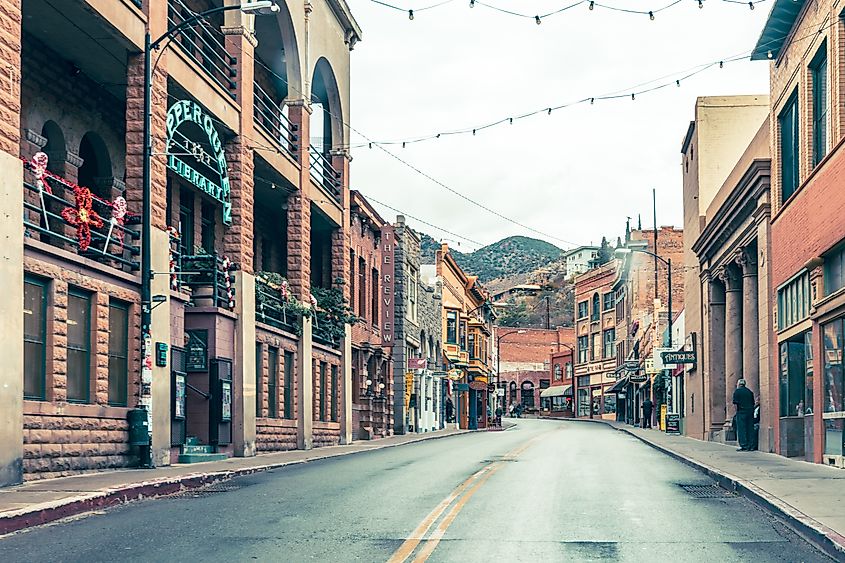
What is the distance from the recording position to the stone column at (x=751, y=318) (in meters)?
31.3

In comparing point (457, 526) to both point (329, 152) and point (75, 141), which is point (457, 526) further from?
point (329, 152)

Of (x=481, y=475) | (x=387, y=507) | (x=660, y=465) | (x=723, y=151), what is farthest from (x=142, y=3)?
(x=723, y=151)

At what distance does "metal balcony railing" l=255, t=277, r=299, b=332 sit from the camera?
30.5 m

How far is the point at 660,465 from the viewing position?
24.0 m

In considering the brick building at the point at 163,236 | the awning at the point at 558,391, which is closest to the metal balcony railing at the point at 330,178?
the brick building at the point at 163,236

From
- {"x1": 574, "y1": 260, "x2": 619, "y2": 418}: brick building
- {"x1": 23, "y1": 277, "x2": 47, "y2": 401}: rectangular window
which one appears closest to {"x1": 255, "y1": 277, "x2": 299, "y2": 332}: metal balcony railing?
{"x1": 23, "y1": 277, "x2": 47, "y2": 401}: rectangular window

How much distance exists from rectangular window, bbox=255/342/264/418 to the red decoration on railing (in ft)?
35.0

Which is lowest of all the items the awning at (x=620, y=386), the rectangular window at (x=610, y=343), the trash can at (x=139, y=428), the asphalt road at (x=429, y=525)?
the awning at (x=620, y=386)

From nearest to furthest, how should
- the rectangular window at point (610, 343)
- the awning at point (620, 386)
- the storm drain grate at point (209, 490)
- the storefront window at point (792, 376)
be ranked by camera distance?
the storm drain grate at point (209, 490) < the storefront window at point (792, 376) < the awning at point (620, 386) < the rectangular window at point (610, 343)

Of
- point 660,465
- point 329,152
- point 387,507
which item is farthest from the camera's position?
point 329,152

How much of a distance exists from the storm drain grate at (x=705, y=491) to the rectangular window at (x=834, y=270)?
5.70 metres

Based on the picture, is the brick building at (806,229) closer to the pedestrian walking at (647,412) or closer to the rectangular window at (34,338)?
the rectangular window at (34,338)

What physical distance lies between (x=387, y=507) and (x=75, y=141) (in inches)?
509

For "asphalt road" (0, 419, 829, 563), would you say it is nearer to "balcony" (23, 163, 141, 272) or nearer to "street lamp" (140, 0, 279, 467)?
"street lamp" (140, 0, 279, 467)
